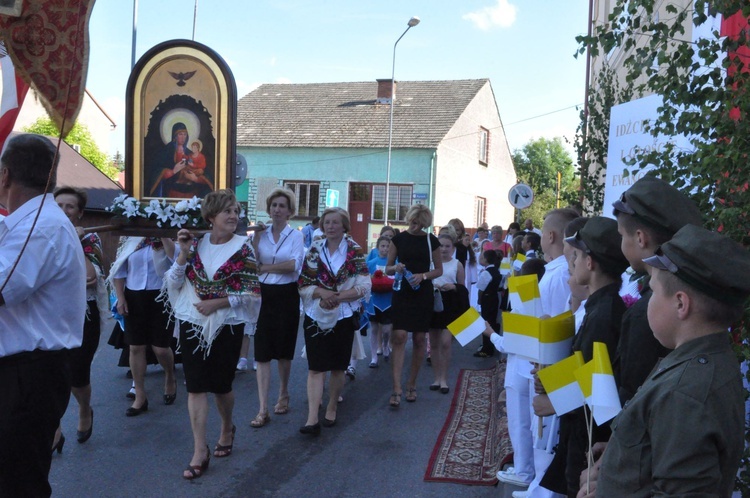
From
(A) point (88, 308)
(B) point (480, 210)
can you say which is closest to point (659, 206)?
(A) point (88, 308)

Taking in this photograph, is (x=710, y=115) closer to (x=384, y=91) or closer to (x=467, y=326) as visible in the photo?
(x=467, y=326)

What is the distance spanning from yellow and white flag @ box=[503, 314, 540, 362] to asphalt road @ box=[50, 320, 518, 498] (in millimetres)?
2004

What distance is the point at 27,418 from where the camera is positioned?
10.7ft

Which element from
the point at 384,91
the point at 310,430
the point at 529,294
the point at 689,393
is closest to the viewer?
the point at 689,393

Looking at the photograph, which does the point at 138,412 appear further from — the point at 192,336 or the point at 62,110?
the point at 62,110

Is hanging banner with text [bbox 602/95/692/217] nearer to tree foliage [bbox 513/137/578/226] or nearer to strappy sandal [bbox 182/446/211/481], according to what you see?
strappy sandal [bbox 182/446/211/481]

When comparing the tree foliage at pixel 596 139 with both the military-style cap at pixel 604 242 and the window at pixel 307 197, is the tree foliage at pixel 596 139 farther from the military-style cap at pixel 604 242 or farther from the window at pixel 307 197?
the window at pixel 307 197

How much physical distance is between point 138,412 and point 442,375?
3424mm

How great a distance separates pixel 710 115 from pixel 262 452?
4.26 metres

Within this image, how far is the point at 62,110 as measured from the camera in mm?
3145

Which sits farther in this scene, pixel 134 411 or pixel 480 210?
pixel 480 210

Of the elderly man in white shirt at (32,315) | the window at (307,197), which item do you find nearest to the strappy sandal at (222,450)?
the elderly man in white shirt at (32,315)

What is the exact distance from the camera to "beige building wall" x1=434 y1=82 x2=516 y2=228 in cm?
3378

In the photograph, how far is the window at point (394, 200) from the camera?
3309 centimetres
